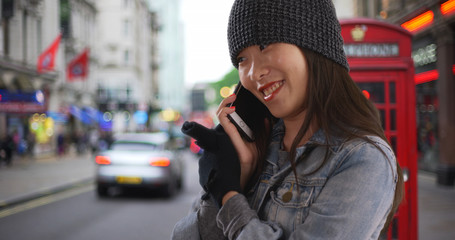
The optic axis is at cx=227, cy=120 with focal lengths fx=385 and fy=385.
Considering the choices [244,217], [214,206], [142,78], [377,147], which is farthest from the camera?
[142,78]

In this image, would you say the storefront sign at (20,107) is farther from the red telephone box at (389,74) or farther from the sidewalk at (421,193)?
the red telephone box at (389,74)

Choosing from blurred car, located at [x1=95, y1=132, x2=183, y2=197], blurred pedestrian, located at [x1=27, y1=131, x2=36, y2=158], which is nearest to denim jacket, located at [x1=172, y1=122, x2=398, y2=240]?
blurred car, located at [x1=95, y1=132, x2=183, y2=197]

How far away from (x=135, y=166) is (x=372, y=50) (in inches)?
279

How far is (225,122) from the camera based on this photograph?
1.44 metres

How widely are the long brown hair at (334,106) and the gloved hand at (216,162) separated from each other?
202 mm

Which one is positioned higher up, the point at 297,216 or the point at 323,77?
the point at 323,77

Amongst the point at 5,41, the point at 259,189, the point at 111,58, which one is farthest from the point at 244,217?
the point at 111,58

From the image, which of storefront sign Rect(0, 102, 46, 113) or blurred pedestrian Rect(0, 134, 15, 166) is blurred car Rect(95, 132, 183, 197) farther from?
blurred pedestrian Rect(0, 134, 15, 166)

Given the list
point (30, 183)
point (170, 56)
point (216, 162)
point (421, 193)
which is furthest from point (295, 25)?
point (170, 56)

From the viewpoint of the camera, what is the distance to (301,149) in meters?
1.27

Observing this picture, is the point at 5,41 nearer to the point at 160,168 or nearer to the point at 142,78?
the point at 160,168

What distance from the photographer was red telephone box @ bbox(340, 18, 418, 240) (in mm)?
3924

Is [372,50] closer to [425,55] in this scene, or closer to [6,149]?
[425,55]

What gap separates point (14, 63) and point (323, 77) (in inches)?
822
